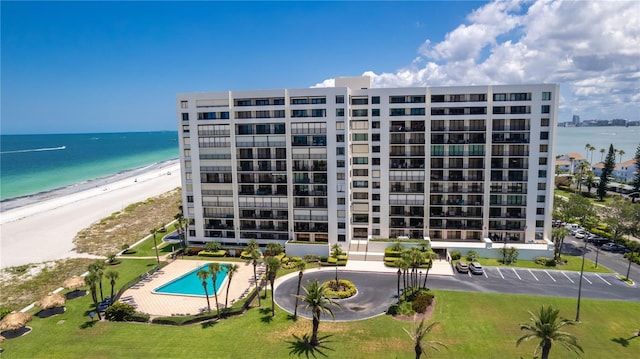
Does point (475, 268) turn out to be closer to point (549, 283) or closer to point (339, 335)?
point (549, 283)

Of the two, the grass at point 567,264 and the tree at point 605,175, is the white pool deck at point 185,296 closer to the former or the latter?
the grass at point 567,264

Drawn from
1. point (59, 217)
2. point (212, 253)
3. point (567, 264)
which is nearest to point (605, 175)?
point (567, 264)

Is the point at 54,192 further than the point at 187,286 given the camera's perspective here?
Yes

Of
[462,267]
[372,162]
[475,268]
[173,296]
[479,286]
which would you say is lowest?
[173,296]

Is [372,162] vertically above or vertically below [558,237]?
above

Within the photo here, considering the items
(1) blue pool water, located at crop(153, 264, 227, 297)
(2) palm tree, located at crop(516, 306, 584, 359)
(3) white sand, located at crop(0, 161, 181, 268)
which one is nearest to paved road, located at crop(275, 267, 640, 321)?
(1) blue pool water, located at crop(153, 264, 227, 297)

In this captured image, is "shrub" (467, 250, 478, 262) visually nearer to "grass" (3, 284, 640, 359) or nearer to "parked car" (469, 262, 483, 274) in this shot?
"parked car" (469, 262, 483, 274)

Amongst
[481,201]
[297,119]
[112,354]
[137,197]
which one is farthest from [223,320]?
[137,197]
